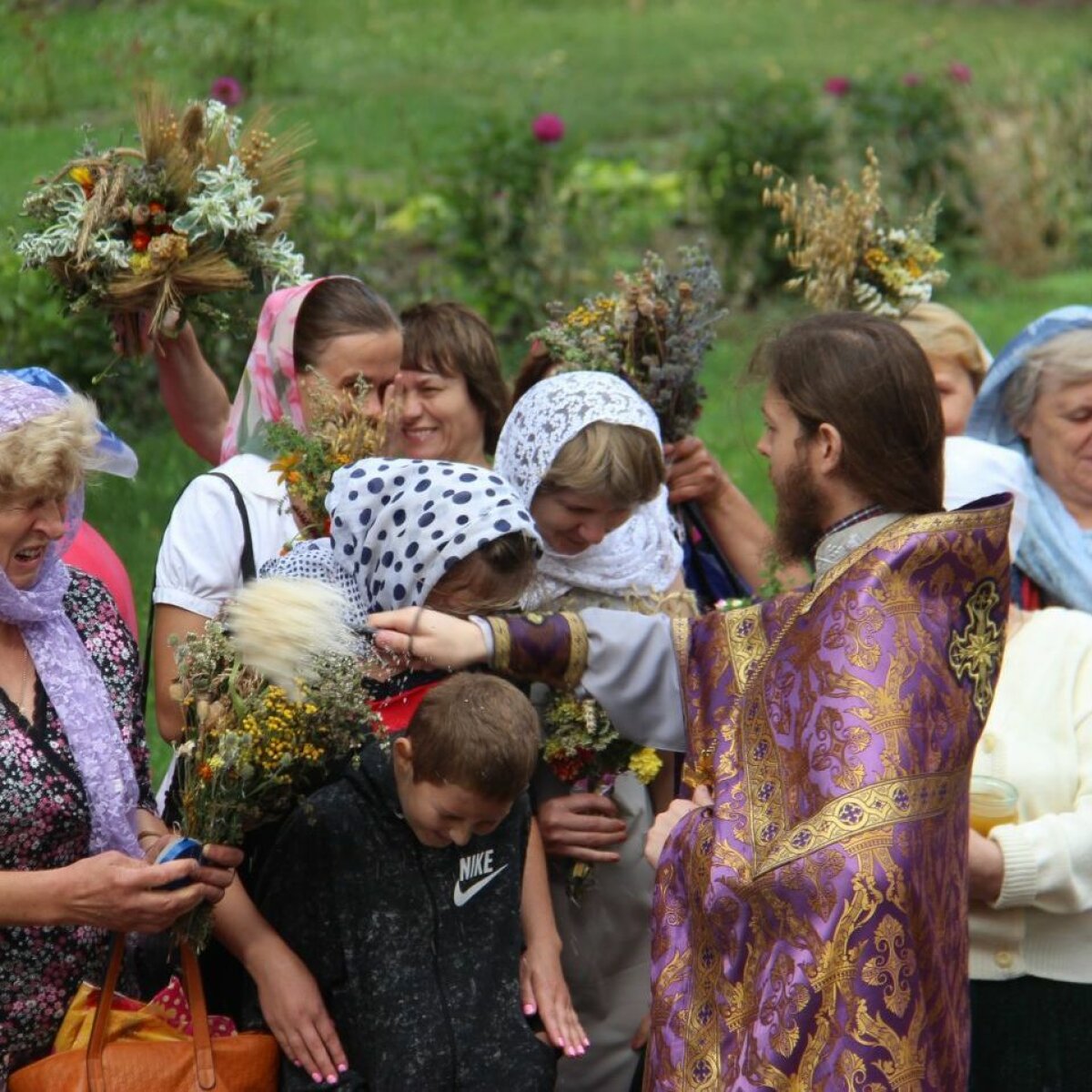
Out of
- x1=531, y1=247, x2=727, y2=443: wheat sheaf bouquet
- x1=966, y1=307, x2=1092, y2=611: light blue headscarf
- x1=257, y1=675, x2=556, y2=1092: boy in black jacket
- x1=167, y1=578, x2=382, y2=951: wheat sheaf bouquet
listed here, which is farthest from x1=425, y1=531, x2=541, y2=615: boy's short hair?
x1=966, y1=307, x2=1092, y2=611: light blue headscarf

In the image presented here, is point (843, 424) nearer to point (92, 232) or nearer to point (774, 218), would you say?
point (92, 232)

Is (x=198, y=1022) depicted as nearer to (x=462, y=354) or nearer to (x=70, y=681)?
(x=70, y=681)

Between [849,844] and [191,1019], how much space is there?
1247mm

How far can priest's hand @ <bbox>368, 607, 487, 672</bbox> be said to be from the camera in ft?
11.5

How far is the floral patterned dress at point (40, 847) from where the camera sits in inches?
129

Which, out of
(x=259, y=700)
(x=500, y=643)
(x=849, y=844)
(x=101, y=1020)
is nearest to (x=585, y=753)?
(x=500, y=643)

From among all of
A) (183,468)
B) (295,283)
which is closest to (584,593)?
(295,283)

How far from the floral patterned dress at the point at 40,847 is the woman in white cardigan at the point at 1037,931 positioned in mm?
1967

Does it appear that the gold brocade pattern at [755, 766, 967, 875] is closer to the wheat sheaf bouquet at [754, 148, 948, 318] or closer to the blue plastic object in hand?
the blue plastic object in hand

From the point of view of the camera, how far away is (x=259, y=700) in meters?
3.22

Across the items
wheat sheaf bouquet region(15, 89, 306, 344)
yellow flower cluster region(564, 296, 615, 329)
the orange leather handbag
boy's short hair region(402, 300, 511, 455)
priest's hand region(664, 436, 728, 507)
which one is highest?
wheat sheaf bouquet region(15, 89, 306, 344)

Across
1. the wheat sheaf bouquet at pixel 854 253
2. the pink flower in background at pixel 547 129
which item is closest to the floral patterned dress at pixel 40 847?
the wheat sheaf bouquet at pixel 854 253

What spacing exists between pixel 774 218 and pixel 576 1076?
8.41m

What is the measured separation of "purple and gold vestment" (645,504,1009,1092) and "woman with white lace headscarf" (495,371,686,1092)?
1.69 ft
